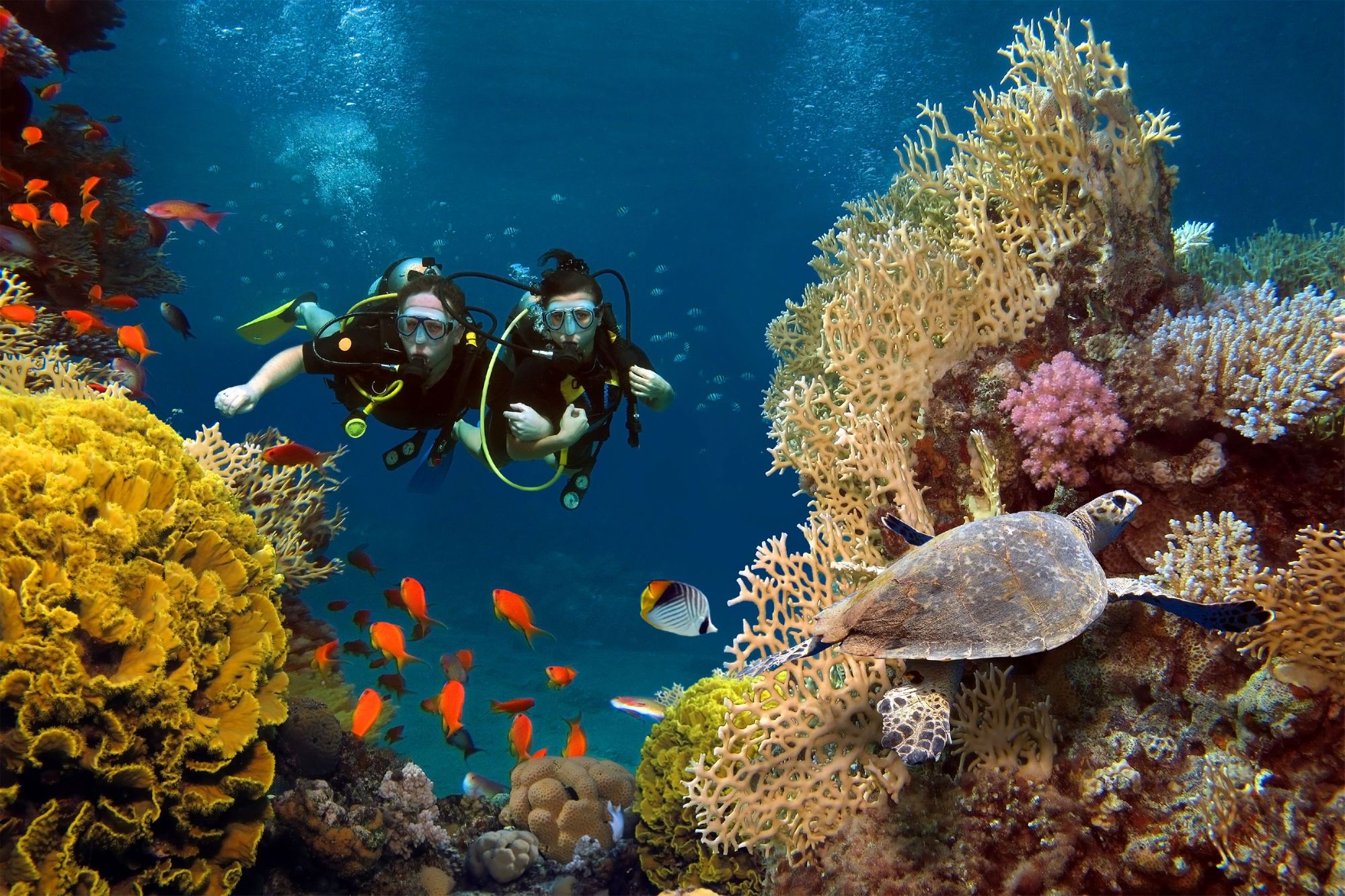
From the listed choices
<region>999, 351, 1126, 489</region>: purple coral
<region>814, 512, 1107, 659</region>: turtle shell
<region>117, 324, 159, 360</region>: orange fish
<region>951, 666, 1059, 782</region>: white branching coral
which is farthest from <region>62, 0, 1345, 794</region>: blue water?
<region>999, 351, 1126, 489</region>: purple coral

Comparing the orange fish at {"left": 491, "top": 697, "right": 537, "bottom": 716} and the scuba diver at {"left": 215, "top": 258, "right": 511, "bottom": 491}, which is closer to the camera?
the scuba diver at {"left": 215, "top": 258, "right": 511, "bottom": 491}

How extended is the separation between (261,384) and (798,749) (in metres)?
3.53

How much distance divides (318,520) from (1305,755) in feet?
23.0

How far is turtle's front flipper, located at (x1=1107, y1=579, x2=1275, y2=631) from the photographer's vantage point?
6.45 ft

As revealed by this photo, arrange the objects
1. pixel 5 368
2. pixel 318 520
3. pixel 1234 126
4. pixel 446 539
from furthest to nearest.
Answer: pixel 446 539 → pixel 1234 126 → pixel 318 520 → pixel 5 368

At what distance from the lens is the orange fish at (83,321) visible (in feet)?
20.1

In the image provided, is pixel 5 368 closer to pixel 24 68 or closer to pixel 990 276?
pixel 24 68

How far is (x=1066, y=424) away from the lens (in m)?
3.29

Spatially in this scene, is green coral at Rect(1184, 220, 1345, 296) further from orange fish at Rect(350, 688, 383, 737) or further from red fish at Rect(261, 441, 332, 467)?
orange fish at Rect(350, 688, 383, 737)

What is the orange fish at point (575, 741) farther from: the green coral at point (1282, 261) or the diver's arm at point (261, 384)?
the green coral at point (1282, 261)

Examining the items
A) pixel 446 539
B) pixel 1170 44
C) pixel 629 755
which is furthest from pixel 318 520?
pixel 1170 44

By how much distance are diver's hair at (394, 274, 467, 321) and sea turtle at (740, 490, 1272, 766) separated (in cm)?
300

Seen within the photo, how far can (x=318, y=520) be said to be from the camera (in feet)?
20.9

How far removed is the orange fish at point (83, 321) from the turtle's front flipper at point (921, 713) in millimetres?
7695
